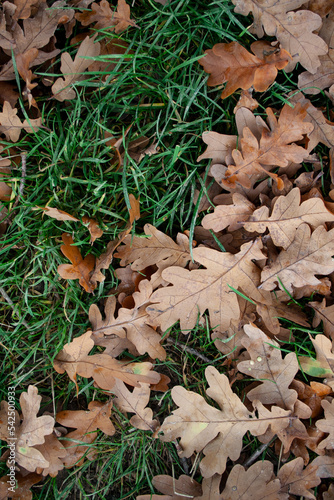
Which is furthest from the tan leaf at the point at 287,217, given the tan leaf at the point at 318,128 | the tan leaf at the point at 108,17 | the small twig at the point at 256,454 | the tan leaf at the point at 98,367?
the tan leaf at the point at 108,17

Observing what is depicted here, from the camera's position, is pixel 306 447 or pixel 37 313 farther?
pixel 37 313

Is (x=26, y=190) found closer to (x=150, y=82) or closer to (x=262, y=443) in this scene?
(x=150, y=82)

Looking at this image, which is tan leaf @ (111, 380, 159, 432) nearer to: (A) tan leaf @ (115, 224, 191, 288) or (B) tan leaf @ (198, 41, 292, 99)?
(A) tan leaf @ (115, 224, 191, 288)

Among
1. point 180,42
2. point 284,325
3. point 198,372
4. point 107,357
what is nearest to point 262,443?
point 198,372

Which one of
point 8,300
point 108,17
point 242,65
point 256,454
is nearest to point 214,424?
point 256,454

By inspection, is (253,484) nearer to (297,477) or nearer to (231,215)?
(297,477)

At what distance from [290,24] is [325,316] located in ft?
4.88

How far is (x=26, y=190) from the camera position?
2299 mm

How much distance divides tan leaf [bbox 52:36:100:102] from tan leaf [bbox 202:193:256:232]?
38.6 inches

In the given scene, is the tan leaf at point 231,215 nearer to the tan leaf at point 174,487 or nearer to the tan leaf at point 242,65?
the tan leaf at point 242,65

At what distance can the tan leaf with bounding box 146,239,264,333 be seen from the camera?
212cm

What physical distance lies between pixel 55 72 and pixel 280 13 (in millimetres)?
1213

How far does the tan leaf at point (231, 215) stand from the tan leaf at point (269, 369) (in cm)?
53

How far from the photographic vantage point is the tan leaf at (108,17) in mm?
2135
